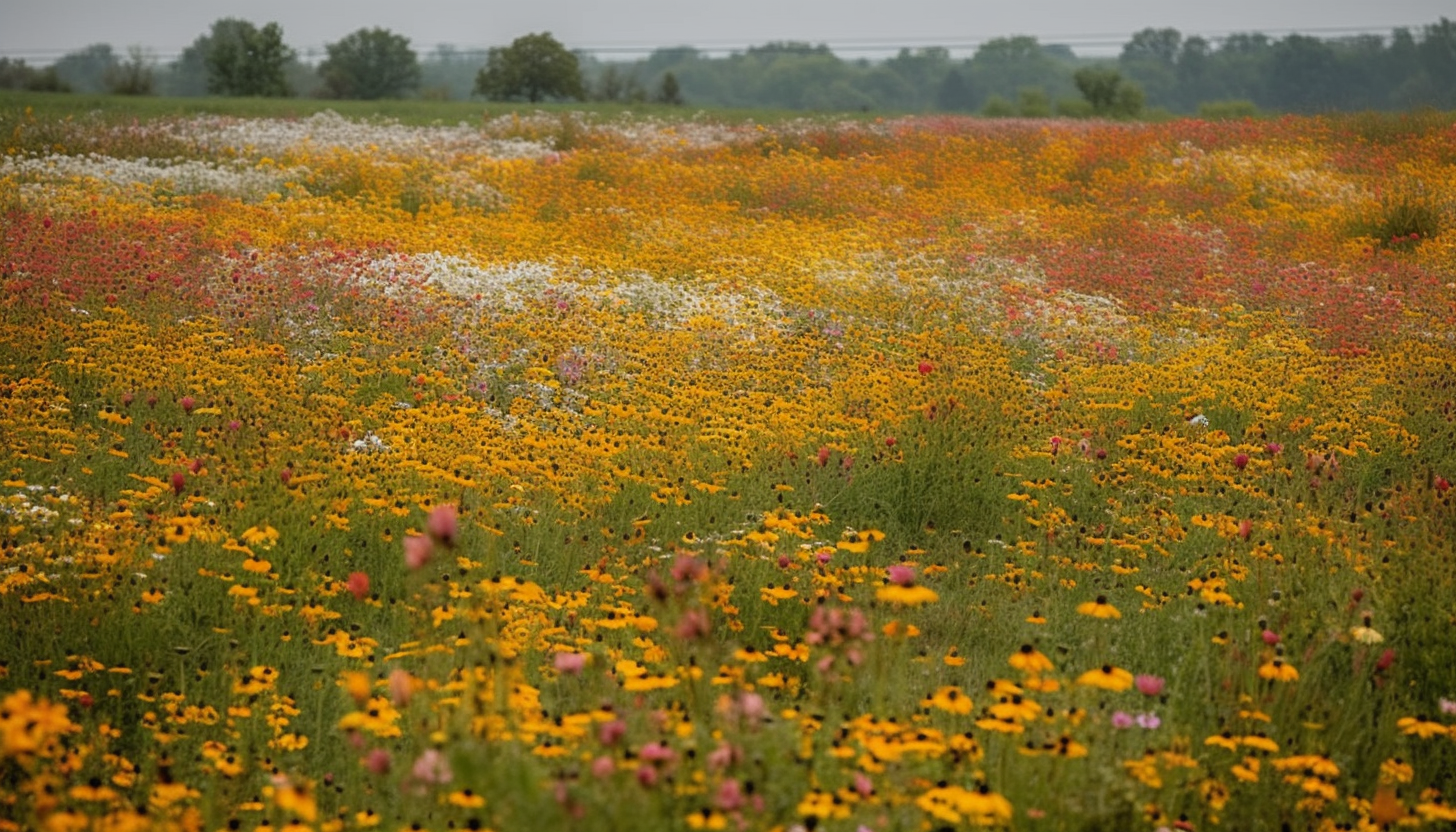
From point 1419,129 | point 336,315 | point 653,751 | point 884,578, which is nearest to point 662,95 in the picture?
point 1419,129

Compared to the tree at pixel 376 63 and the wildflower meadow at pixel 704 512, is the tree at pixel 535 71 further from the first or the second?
the wildflower meadow at pixel 704 512

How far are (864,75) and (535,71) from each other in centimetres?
7331

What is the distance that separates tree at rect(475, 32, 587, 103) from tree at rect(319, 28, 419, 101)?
32.7ft

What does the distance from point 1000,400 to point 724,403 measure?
202 centimetres

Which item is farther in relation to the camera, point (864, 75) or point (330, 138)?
point (864, 75)

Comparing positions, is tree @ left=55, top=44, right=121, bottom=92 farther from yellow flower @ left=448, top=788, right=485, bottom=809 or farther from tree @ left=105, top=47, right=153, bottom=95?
yellow flower @ left=448, top=788, right=485, bottom=809

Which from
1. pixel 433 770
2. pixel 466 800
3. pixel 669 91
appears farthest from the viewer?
pixel 669 91

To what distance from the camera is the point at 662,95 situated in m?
47.0

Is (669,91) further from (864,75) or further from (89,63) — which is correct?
(864,75)

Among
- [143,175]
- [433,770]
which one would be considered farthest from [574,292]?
[433,770]

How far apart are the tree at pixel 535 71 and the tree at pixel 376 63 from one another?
32.7 ft

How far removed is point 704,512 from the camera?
7.34 meters

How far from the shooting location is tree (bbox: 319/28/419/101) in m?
53.0

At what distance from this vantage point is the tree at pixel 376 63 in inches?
2088
